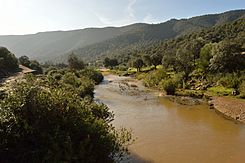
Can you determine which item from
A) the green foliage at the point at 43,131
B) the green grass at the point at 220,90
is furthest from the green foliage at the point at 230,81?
the green foliage at the point at 43,131

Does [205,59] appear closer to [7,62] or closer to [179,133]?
[179,133]

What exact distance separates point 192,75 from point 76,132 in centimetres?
5312

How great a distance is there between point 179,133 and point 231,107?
14637 mm

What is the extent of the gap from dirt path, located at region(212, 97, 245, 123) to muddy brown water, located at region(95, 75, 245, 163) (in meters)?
1.41

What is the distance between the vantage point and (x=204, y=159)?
22047 mm

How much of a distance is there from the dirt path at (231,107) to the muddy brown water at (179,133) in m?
1.41

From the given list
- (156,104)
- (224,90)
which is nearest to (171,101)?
(156,104)

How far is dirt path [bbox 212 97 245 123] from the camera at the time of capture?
116 feet

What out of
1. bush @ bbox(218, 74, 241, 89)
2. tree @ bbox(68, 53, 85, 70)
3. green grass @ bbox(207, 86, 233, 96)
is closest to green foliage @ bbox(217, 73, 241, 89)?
bush @ bbox(218, 74, 241, 89)

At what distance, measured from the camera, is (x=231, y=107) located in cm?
3975

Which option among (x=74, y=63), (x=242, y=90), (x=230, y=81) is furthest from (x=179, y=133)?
(x=74, y=63)

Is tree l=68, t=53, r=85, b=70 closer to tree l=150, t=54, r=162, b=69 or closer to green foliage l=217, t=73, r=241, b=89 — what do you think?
tree l=150, t=54, r=162, b=69

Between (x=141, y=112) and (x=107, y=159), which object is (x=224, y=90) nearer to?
(x=141, y=112)

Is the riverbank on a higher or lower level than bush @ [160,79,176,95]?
lower
